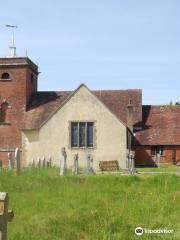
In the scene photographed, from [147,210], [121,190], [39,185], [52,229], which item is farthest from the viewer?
[39,185]

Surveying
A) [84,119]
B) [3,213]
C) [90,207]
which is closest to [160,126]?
[84,119]

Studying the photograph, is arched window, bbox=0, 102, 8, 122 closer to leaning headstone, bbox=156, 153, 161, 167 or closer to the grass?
leaning headstone, bbox=156, 153, 161, 167

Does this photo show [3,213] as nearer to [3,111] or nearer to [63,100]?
[63,100]

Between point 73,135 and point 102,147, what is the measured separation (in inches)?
107

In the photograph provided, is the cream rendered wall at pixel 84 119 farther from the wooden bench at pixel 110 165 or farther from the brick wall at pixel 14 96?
the brick wall at pixel 14 96

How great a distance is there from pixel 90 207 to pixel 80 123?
1114 inches

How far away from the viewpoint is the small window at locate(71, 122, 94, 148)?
41.2 metres

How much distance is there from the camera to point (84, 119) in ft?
135

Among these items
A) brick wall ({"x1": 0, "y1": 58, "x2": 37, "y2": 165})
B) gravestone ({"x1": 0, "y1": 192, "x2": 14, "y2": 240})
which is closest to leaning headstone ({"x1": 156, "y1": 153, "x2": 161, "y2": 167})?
brick wall ({"x1": 0, "y1": 58, "x2": 37, "y2": 165})

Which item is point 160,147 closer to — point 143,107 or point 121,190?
point 143,107

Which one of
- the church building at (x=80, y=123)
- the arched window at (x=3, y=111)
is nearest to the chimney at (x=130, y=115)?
the church building at (x=80, y=123)

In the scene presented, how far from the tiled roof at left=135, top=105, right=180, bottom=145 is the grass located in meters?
24.8

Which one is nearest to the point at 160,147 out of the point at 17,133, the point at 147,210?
the point at 17,133

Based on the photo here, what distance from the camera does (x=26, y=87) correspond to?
46.9 metres
